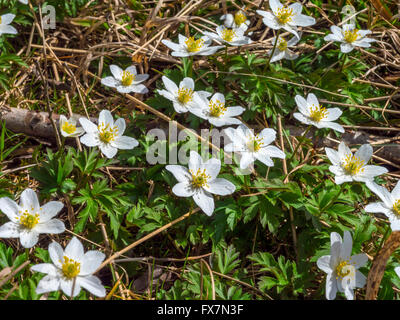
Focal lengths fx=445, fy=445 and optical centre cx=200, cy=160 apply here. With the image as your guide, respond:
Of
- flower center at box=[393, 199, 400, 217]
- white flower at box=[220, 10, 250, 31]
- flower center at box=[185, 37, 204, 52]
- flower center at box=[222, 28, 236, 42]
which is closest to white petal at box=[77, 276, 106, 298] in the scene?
flower center at box=[393, 199, 400, 217]

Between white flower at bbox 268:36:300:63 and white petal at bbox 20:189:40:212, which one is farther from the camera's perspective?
white flower at bbox 268:36:300:63

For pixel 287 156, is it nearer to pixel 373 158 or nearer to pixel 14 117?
pixel 373 158

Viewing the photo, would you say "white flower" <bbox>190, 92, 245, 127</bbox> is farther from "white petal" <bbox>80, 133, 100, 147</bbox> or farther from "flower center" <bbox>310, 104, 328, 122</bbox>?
"white petal" <bbox>80, 133, 100, 147</bbox>

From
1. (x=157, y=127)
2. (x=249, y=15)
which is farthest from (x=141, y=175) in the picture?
(x=249, y=15)

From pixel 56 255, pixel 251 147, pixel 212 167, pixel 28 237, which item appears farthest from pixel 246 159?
pixel 28 237

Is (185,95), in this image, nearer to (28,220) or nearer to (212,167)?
(212,167)

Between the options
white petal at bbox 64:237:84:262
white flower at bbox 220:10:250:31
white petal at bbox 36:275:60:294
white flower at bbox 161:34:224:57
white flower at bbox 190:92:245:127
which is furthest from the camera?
white flower at bbox 220:10:250:31
